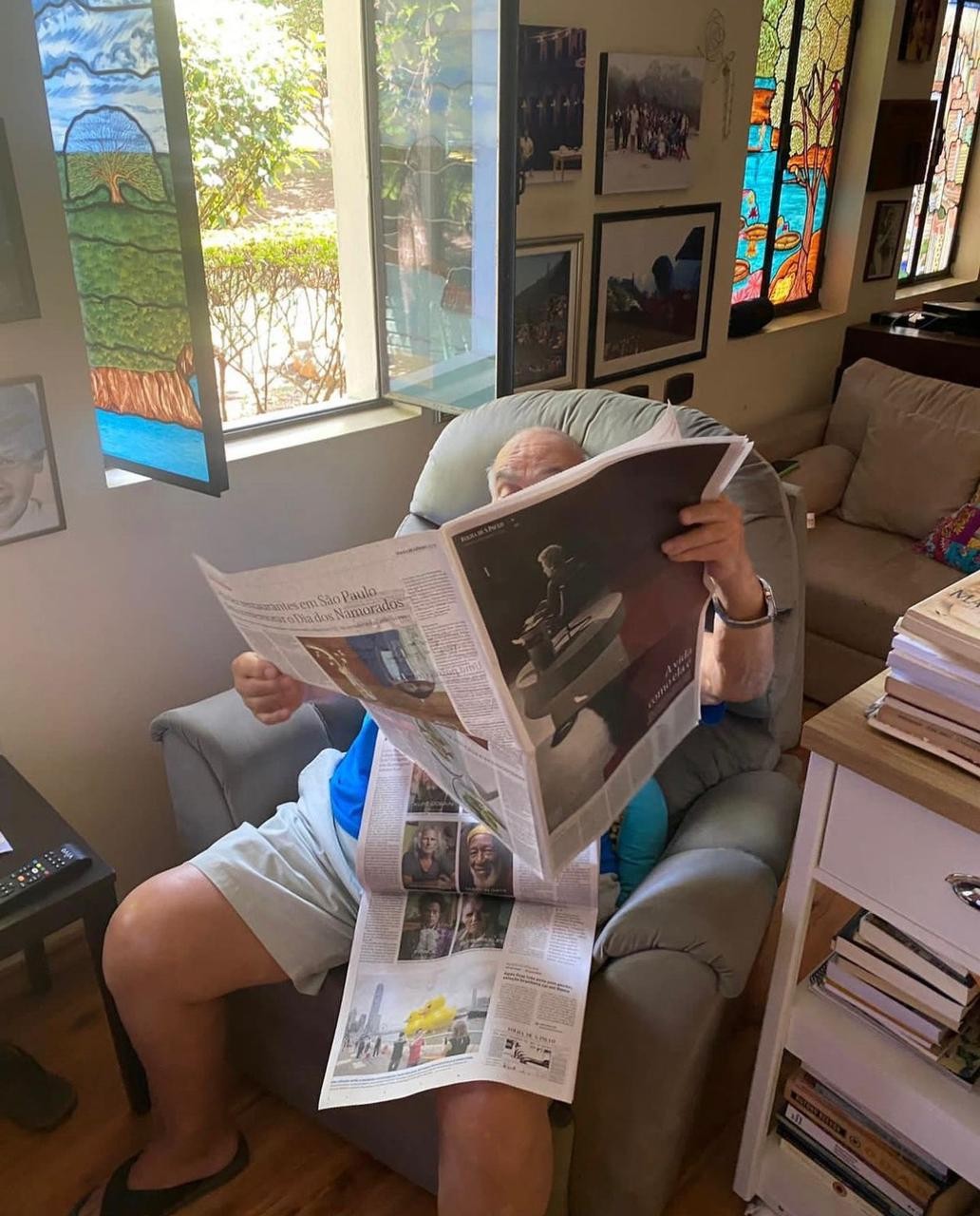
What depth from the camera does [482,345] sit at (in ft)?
6.25

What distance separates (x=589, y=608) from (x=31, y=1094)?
1278mm

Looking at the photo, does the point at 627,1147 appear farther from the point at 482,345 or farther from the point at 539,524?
the point at 482,345

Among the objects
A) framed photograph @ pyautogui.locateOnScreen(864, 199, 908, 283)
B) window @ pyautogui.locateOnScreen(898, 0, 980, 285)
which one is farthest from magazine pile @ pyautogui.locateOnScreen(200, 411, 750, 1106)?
window @ pyautogui.locateOnScreen(898, 0, 980, 285)

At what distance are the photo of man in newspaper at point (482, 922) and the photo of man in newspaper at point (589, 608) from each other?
0.29 m

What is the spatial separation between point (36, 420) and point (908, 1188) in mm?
1567

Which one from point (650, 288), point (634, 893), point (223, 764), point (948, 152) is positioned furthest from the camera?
point (948, 152)

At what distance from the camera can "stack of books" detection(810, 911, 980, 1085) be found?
3.59ft

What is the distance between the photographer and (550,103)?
7.13 feet

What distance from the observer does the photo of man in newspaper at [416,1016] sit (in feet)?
3.66

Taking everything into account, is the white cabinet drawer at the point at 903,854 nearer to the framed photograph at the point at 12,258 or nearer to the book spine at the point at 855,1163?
the book spine at the point at 855,1163

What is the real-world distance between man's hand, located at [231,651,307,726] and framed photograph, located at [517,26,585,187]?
1318 millimetres

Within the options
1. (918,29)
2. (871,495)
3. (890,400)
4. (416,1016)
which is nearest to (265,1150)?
(416,1016)

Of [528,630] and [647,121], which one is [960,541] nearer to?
[647,121]

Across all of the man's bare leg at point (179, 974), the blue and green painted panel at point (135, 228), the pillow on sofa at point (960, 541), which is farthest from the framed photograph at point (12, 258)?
the pillow on sofa at point (960, 541)
